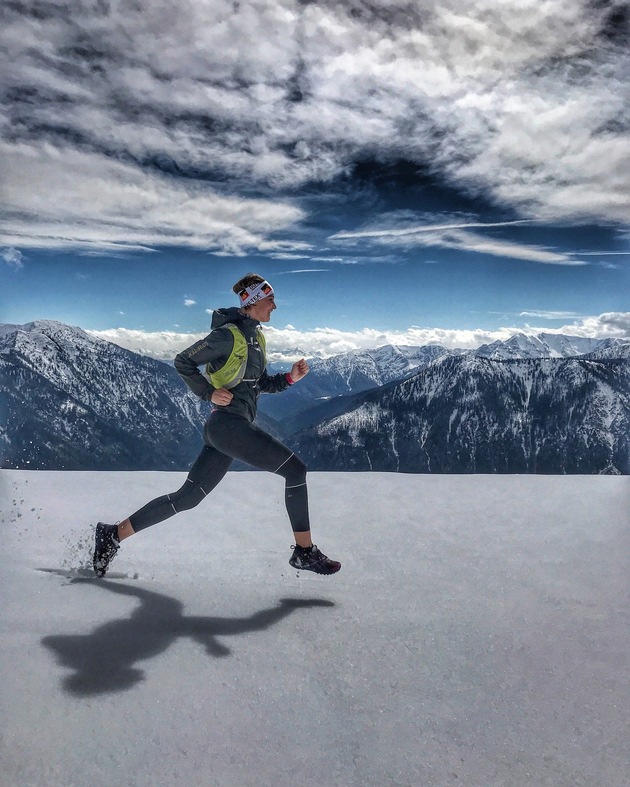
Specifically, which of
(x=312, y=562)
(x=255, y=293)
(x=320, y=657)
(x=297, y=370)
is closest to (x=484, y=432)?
(x=297, y=370)

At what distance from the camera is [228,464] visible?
12.4 ft

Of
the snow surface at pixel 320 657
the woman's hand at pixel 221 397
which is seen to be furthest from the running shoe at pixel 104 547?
the woman's hand at pixel 221 397

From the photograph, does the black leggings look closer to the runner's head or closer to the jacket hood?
the jacket hood

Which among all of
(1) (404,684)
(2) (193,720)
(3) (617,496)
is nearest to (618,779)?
(1) (404,684)

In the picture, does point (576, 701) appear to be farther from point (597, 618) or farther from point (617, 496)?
point (617, 496)

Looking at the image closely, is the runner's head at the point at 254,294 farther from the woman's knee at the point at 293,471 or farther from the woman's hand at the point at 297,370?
the woman's knee at the point at 293,471

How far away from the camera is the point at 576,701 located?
7.19 feet

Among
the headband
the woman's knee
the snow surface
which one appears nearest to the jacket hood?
the headband

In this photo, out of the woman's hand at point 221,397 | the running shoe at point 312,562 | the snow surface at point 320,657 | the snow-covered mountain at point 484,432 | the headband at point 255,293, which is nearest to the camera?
the snow surface at point 320,657

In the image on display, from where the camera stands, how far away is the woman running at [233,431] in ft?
11.6

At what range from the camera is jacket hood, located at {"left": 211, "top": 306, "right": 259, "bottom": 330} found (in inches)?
144

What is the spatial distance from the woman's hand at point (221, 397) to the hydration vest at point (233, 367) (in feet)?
0.39

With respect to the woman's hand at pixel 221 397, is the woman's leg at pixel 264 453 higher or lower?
lower

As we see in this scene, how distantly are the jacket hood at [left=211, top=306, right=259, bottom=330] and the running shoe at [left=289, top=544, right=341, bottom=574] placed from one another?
1.60m
